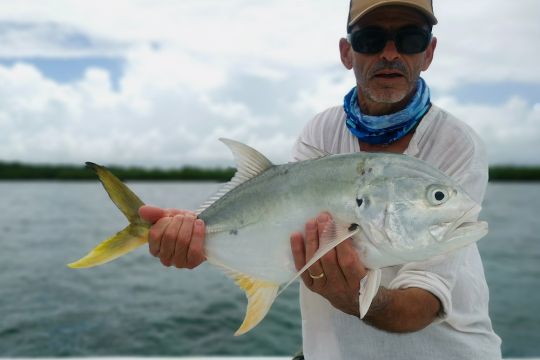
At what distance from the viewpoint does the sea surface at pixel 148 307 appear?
8711 millimetres

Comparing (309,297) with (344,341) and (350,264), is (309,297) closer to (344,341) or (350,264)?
(344,341)

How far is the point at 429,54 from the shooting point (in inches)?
101

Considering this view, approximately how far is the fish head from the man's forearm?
0.23 metres

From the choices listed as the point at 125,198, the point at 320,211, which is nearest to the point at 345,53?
the point at 320,211

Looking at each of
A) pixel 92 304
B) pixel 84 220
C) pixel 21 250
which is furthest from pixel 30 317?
pixel 84 220

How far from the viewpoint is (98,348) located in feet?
27.3

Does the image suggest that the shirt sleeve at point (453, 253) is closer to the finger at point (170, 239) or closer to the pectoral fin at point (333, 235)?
the pectoral fin at point (333, 235)

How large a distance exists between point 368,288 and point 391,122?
826 mm

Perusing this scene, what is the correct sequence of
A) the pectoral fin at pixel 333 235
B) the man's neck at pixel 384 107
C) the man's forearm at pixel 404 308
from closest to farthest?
the pectoral fin at pixel 333 235, the man's forearm at pixel 404 308, the man's neck at pixel 384 107

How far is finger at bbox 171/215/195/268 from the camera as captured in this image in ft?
7.24

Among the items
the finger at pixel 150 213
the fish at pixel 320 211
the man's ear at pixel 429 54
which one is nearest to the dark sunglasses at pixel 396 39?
the man's ear at pixel 429 54

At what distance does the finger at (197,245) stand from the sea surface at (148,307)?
21.4ft

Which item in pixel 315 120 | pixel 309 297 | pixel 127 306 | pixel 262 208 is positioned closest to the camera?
pixel 262 208

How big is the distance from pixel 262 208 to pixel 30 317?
9.58m
